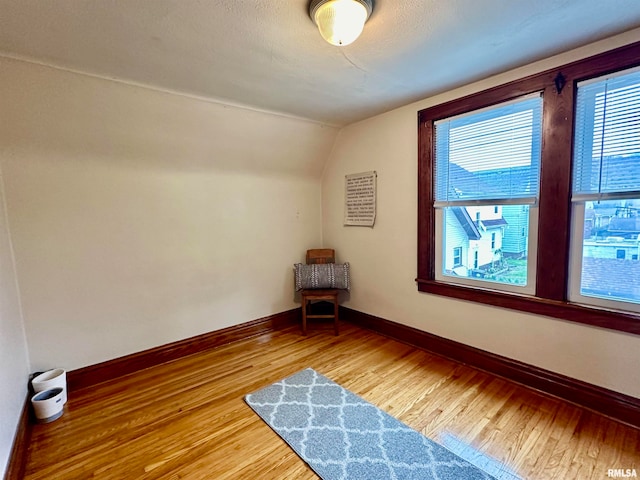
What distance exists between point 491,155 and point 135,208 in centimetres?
282

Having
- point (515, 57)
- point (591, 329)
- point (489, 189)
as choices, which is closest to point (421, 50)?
point (515, 57)

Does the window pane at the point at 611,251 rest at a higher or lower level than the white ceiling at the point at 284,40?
lower

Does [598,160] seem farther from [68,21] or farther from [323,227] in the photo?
[68,21]

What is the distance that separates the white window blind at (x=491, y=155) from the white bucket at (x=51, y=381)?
3.11m

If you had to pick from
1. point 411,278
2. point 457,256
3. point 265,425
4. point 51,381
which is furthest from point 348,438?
point 51,381

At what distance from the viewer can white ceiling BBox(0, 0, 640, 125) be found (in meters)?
1.33

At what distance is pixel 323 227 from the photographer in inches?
146

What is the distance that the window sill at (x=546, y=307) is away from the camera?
1.71 meters

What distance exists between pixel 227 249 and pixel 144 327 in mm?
973

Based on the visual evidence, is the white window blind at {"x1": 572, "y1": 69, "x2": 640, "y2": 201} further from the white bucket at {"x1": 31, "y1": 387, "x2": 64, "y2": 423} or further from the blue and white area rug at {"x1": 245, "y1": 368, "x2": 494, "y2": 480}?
the white bucket at {"x1": 31, "y1": 387, "x2": 64, "y2": 423}

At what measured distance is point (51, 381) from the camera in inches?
77.5

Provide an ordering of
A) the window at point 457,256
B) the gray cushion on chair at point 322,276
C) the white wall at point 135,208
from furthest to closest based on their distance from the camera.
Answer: the gray cushion on chair at point 322,276 → the window at point 457,256 → the white wall at point 135,208

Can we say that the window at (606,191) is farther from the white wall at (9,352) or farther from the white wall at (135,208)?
the white wall at (9,352)

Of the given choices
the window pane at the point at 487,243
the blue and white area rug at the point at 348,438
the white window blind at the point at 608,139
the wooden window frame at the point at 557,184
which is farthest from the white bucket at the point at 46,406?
the white window blind at the point at 608,139
